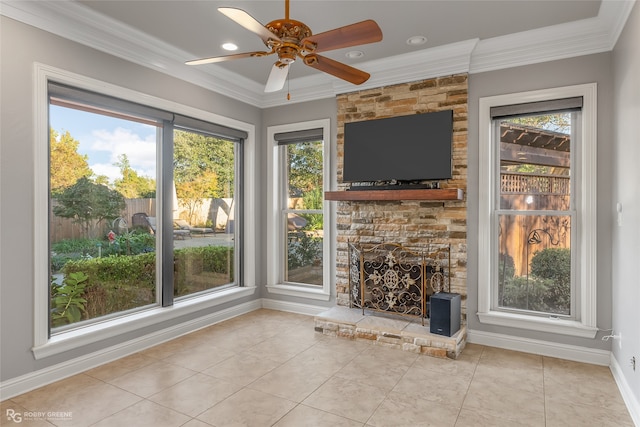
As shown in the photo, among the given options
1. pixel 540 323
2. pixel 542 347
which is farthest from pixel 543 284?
pixel 542 347

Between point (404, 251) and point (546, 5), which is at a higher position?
point (546, 5)

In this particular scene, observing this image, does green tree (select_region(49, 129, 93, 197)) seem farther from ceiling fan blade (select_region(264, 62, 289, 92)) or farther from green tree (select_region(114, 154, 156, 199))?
ceiling fan blade (select_region(264, 62, 289, 92))

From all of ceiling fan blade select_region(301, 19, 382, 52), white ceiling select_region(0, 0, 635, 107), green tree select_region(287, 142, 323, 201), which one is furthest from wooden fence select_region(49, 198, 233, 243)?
ceiling fan blade select_region(301, 19, 382, 52)

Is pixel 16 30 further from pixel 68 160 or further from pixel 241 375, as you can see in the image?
pixel 241 375

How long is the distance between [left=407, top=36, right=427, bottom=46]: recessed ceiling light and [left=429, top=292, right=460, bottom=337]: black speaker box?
2.45m

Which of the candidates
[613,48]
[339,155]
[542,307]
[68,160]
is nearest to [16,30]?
[68,160]

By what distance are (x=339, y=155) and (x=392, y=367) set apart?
8.03ft

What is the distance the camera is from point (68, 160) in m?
3.09

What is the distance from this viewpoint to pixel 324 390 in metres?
2.74

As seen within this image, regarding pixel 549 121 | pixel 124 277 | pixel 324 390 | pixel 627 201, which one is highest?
pixel 549 121

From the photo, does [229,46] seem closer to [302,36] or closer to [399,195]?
[302,36]

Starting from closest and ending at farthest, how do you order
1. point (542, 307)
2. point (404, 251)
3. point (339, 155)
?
1. point (542, 307)
2. point (404, 251)
3. point (339, 155)

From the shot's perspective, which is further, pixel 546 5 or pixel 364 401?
pixel 546 5

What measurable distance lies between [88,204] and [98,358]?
1.35 m
